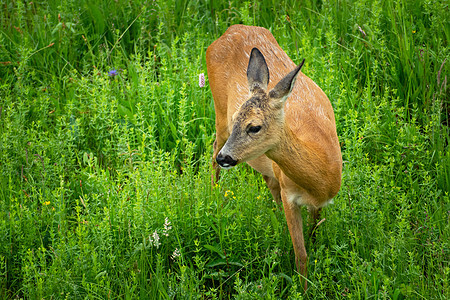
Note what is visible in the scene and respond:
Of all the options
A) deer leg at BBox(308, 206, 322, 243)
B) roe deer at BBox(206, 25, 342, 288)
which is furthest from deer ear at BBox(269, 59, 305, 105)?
deer leg at BBox(308, 206, 322, 243)

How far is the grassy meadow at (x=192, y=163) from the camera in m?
3.51

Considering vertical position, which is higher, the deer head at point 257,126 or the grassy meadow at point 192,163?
the deer head at point 257,126

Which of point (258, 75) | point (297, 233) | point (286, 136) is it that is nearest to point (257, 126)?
point (286, 136)

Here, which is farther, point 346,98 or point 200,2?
point 200,2

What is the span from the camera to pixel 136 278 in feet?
11.3

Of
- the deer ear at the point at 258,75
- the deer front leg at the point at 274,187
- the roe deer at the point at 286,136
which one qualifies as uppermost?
the deer ear at the point at 258,75

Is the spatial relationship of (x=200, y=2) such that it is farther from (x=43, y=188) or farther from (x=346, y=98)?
(x=43, y=188)

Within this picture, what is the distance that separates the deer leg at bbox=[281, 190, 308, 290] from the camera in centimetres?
366

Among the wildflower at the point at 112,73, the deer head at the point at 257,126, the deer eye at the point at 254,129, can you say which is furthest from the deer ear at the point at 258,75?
the wildflower at the point at 112,73

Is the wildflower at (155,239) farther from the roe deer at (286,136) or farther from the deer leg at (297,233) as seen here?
the deer leg at (297,233)

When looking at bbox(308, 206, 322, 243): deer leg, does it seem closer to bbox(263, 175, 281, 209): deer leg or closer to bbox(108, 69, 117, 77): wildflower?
bbox(263, 175, 281, 209): deer leg

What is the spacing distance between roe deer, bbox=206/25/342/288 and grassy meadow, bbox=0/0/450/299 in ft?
0.79

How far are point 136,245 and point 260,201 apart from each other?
0.96 meters

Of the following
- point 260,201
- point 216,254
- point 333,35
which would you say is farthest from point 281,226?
point 333,35
